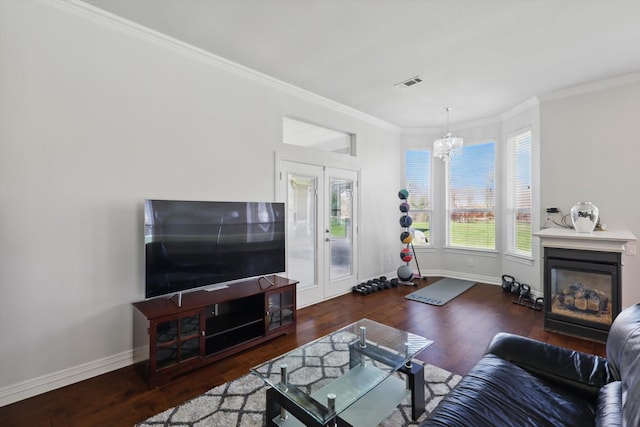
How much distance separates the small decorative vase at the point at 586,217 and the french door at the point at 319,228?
2720mm

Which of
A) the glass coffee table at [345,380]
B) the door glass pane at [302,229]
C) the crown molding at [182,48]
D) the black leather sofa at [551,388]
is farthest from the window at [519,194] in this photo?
the glass coffee table at [345,380]

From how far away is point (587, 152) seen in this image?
3736 millimetres

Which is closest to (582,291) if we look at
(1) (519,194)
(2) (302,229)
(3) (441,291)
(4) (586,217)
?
(4) (586,217)

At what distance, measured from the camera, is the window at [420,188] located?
5660mm

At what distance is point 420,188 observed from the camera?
567 centimetres

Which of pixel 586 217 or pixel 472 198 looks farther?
pixel 472 198

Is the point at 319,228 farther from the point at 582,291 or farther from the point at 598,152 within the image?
the point at 598,152

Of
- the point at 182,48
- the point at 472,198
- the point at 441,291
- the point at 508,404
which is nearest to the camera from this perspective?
the point at 508,404

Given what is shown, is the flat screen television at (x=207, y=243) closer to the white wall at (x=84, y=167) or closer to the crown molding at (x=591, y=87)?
the white wall at (x=84, y=167)

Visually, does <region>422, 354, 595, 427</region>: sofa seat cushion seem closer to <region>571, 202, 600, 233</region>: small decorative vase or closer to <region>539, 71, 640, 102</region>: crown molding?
<region>571, 202, 600, 233</region>: small decorative vase

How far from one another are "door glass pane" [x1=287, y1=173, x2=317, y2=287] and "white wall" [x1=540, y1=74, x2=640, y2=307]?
3.24m

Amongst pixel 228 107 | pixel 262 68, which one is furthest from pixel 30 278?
pixel 262 68

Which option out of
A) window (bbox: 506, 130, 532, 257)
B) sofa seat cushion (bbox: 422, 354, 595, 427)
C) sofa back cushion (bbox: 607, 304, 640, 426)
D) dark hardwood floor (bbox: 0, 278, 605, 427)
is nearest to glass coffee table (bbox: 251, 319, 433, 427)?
sofa seat cushion (bbox: 422, 354, 595, 427)

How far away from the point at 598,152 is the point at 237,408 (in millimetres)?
4825
